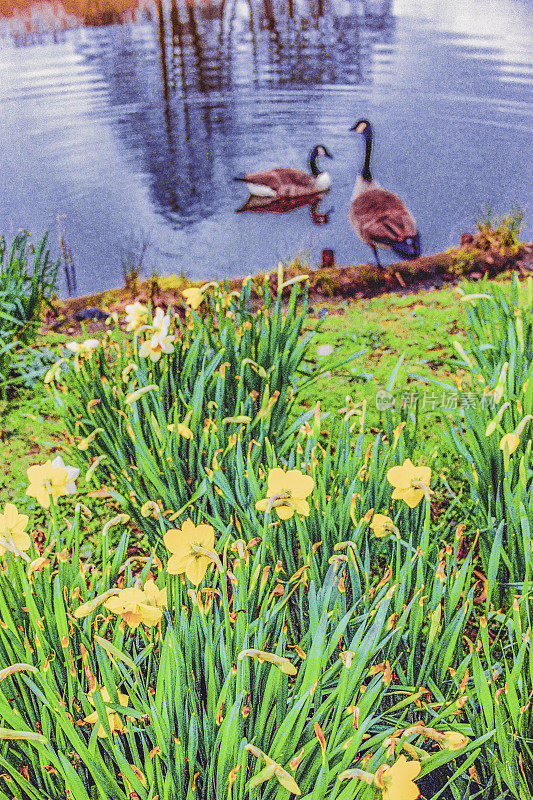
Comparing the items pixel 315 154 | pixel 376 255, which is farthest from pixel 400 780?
pixel 315 154

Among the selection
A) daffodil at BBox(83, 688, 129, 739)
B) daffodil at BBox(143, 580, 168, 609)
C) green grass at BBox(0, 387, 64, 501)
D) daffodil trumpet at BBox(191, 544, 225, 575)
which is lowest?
green grass at BBox(0, 387, 64, 501)

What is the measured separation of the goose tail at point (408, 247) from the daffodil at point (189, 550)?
6.20 ft

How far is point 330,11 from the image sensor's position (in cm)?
233

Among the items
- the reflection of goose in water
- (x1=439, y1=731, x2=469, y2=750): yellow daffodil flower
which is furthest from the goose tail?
(x1=439, y1=731, x2=469, y2=750): yellow daffodil flower

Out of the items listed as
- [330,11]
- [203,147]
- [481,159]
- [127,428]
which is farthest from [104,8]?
[127,428]

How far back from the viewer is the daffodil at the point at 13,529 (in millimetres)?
879

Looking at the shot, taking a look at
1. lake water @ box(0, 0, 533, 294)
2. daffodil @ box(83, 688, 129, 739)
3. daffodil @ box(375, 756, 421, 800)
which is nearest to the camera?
daffodil @ box(375, 756, 421, 800)

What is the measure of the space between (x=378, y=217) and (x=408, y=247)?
18 cm

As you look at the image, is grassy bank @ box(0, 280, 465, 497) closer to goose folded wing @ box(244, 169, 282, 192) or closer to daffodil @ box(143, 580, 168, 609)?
goose folded wing @ box(244, 169, 282, 192)

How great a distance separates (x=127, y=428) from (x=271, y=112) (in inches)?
65.3

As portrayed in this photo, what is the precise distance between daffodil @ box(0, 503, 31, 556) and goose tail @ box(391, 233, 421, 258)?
1.90 meters

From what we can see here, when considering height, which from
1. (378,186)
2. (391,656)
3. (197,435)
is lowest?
(391,656)

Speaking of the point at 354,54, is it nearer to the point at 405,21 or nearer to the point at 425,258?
the point at 405,21

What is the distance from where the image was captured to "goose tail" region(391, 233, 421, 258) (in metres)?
2.37
